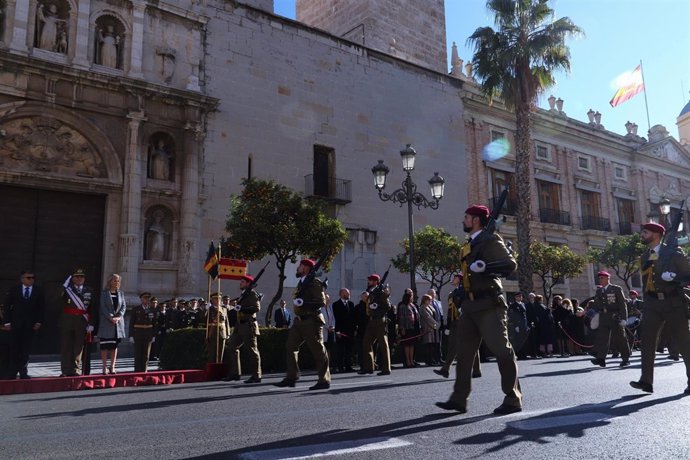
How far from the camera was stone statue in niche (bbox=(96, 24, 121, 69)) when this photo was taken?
60.9 feet

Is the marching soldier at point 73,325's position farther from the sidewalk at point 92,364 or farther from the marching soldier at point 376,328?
the marching soldier at point 376,328

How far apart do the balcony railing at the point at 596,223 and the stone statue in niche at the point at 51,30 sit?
26.5 meters

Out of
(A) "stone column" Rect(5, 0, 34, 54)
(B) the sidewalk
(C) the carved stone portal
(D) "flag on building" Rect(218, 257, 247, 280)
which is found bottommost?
(B) the sidewalk

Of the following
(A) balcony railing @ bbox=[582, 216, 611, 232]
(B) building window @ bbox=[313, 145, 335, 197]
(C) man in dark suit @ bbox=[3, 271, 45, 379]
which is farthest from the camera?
(A) balcony railing @ bbox=[582, 216, 611, 232]

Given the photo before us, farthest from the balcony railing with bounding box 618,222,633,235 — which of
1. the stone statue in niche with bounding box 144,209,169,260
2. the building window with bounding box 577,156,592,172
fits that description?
the stone statue in niche with bounding box 144,209,169,260

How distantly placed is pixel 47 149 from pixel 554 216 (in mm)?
24195

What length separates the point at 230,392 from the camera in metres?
7.82

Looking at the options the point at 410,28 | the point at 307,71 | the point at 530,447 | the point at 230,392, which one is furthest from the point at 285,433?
the point at 410,28

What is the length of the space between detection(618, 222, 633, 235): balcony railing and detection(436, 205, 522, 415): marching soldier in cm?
3219

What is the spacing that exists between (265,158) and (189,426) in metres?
17.0

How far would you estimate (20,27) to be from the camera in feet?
56.3

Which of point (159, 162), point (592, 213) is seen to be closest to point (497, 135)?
point (592, 213)

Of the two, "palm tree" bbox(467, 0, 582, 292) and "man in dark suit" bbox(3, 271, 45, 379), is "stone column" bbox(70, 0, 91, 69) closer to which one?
"man in dark suit" bbox(3, 271, 45, 379)

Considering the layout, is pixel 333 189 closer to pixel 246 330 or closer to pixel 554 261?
pixel 554 261
